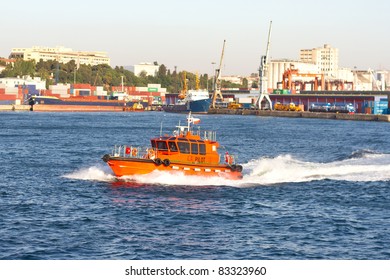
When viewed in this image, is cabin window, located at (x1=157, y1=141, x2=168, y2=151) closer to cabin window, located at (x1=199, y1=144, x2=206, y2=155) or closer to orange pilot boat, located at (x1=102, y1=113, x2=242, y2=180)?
orange pilot boat, located at (x1=102, y1=113, x2=242, y2=180)

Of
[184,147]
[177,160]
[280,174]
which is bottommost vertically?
[280,174]

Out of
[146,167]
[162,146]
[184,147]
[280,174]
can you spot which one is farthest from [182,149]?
[280,174]

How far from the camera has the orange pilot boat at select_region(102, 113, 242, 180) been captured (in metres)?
48.2

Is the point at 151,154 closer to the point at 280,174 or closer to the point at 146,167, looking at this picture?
the point at 146,167

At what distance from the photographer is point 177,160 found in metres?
49.0

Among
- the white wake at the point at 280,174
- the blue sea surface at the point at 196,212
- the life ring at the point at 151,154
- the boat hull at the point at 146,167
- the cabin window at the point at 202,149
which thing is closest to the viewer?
the blue sea surface at the point at 196,212

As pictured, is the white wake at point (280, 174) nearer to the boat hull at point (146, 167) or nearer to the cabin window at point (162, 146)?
the boat hull at point (146, 167)

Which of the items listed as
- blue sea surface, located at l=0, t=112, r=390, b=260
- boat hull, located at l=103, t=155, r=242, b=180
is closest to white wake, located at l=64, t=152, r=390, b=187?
blue sea surface, located at l=0, t=112, r=390, b=260

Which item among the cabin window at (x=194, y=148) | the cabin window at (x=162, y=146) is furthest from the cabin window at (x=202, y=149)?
the cabin window at (x=162, y=146)

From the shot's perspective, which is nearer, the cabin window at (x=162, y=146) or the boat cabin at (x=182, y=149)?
the boat cabin at (x=182, y=149)

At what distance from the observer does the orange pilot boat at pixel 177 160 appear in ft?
158

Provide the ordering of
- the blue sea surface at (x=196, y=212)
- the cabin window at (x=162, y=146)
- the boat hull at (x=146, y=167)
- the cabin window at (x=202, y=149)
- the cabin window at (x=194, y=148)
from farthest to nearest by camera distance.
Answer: the cabin window at (x=202, y=149)
the cabin window at (x=194, y=148)
the cabin window at (x=162, y=146)
the boat hull at (x=146, y=167)
the blue sea surface at (x=196, y=212)

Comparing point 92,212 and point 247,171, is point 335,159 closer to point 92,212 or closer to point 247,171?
point 247,171

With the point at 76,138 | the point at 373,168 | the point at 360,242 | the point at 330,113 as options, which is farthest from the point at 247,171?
the point at 330,113
